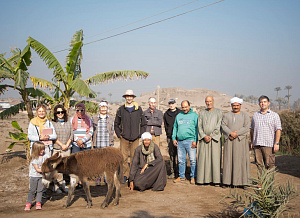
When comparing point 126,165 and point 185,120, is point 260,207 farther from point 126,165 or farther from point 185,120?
point 126,165

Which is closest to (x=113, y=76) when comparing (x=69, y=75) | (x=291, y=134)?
(x=69, y=75)

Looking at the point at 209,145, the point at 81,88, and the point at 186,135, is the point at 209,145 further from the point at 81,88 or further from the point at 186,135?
the point at 81,88

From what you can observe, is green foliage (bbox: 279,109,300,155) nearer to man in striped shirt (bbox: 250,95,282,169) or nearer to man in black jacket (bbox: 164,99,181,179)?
man in striped shirt (bbox: 250,95,282,169)

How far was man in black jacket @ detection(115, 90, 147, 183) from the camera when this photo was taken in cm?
738

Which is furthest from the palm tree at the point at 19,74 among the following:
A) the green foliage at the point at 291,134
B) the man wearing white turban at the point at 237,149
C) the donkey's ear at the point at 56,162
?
the green foliage at the point at 291,134

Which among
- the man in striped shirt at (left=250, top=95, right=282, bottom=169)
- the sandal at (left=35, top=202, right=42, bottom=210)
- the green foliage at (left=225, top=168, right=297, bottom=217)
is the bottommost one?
the sandal at (left=35, top=202, right=42, bottom=210)

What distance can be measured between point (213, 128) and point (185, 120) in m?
0.83

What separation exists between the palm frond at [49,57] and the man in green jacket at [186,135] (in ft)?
14.7

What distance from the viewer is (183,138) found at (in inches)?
294

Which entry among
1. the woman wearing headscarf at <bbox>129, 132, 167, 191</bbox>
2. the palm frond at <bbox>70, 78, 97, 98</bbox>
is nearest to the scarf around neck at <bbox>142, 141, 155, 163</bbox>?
the woman wearing headscarf at <bbox>129, 132, 167, 191</bbox>

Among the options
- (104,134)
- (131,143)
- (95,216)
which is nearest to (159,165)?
(131,143)

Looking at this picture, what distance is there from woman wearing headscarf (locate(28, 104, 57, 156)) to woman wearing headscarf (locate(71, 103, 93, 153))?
77 centimetres

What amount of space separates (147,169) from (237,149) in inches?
93.6

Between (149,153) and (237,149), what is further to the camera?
(149,153)
